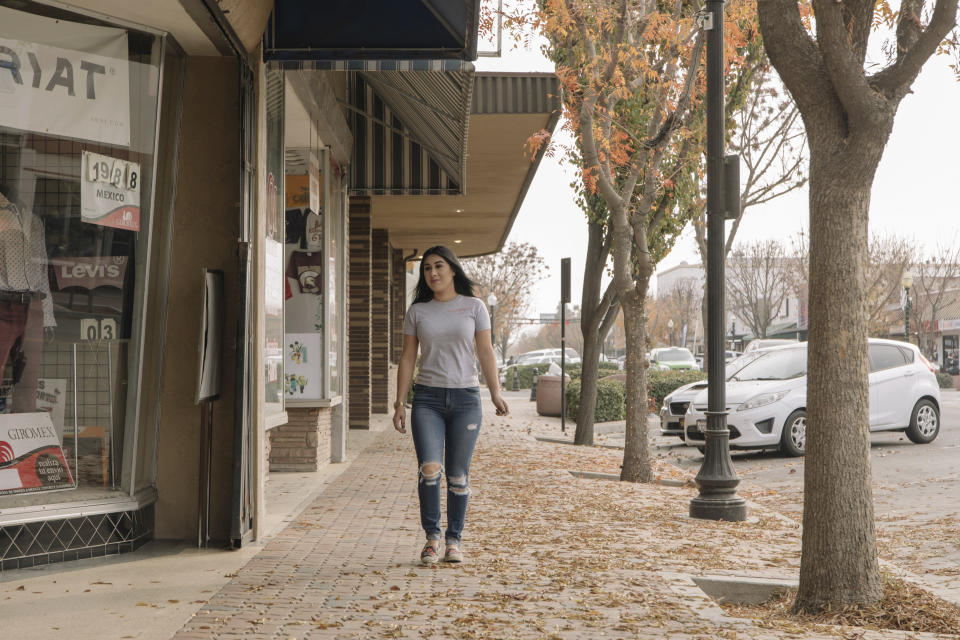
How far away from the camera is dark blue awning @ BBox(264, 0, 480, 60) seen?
6.22 m

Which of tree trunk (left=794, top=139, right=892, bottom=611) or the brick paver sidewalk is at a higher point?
tree trunk (left=794, top=139, right=892, bottom=611)

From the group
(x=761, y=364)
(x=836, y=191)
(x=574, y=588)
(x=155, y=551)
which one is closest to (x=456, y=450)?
(x=574, y=588)

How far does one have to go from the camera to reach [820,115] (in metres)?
5.21

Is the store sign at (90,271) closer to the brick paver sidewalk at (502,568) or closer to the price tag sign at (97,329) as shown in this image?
the price tag sign at (97,329)

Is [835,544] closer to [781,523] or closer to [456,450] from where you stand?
[456,450]

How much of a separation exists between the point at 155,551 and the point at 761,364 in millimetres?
11146

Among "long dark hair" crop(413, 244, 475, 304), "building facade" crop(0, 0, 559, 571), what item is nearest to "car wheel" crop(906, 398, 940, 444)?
"building facade" crop(0, 0, 559, 571)

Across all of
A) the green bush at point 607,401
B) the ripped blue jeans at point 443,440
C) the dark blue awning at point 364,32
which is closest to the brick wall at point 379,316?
the green bush at point 607,401

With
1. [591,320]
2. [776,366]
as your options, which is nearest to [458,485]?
[591,320]

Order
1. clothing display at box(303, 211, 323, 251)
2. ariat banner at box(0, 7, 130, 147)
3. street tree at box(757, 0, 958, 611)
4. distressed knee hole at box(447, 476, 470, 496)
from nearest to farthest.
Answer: street tree at box(757, 0, 958, 611) < ariat banner at box(0, 7, 130, 147) < distressed knee hole at box(447, 476, 470, 496) < clothing display at box(303, 211, 323, 251)

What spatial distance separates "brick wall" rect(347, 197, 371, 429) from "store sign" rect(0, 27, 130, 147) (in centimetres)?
808

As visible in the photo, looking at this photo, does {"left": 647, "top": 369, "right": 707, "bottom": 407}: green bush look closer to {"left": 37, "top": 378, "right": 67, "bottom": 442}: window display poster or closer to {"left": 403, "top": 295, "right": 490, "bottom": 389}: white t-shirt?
{"left": 403, "top": 295, "right": 490, "bottom": 389}: white t-shirt

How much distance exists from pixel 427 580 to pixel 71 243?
9.52ft

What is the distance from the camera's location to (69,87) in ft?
18.9
